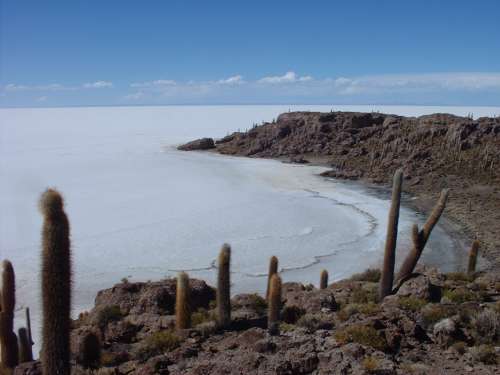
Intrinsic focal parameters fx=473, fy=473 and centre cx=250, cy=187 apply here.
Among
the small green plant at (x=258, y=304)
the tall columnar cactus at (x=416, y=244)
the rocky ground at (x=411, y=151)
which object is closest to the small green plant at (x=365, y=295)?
the tall columnar cactus at (x=416, y=244)

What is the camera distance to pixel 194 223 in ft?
79.5

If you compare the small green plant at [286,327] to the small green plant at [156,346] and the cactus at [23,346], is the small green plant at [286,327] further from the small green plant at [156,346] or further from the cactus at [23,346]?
the cactus at [23,346]

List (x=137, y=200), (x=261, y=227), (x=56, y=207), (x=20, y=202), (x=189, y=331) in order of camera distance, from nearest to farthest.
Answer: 1. (x=56, y=207)
2. (x=189, y=331)
3. (x=261, y=227)
4. (x=20, y=202)
5. (x=137, y=200)

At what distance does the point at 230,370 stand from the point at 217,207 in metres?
21.6

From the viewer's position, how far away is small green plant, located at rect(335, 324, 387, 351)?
7656 millimetres

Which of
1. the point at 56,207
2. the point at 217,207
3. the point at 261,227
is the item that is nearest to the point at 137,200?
the point at 217,207

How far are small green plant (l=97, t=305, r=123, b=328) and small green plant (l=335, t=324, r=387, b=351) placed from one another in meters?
5.17

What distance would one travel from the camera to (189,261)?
18438mm

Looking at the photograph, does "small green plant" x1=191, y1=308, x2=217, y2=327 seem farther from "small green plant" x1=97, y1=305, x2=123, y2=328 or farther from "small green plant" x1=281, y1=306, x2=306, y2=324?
"small green plant" x1=97, y1=305, x2=123, y2=328

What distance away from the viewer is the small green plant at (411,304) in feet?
32.8

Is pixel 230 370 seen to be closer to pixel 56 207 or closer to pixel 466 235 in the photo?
pixel 56 207

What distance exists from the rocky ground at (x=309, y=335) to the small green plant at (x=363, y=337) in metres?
0.02

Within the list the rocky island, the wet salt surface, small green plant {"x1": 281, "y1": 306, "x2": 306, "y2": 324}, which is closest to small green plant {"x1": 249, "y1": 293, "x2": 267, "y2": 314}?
the rocky island

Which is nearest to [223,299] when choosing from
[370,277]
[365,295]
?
[365,295]
